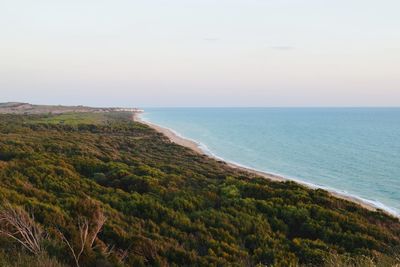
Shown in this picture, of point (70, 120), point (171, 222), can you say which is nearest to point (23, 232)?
point (171, 222)

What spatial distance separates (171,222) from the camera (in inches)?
420

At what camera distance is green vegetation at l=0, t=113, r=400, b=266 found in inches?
290

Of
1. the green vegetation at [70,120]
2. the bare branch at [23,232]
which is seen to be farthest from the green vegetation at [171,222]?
the green vegetation at [70,120]

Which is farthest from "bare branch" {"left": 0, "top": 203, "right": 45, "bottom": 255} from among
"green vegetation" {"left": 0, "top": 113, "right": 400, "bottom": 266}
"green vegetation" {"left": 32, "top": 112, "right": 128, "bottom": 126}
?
"green vegetation" {"left": 32, "top": 112, "right": 128, "bottom": 126}

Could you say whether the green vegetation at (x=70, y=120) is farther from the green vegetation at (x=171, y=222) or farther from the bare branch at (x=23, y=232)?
the bare branch at (x=23, y=232)

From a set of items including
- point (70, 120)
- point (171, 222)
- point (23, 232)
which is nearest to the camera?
point (23, 232)

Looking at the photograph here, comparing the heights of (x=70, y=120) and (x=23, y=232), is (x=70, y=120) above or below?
below

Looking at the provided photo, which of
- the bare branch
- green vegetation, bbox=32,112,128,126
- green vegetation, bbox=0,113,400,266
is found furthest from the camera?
green vegetation, bbox=32,112,128,126

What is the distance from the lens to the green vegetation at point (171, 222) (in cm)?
738

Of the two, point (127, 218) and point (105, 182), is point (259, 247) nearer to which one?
point (127, 218)

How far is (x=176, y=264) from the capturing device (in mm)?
7699

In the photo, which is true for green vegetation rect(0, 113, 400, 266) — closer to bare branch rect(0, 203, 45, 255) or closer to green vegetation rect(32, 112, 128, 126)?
bare branch rect(0, 203, 45, 255)

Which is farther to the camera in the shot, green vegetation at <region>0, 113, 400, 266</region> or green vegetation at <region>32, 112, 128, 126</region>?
green vegetation at <region>32, 112, 128, 126</region>

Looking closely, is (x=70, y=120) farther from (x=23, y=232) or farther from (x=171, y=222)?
(x=23, y=232)
